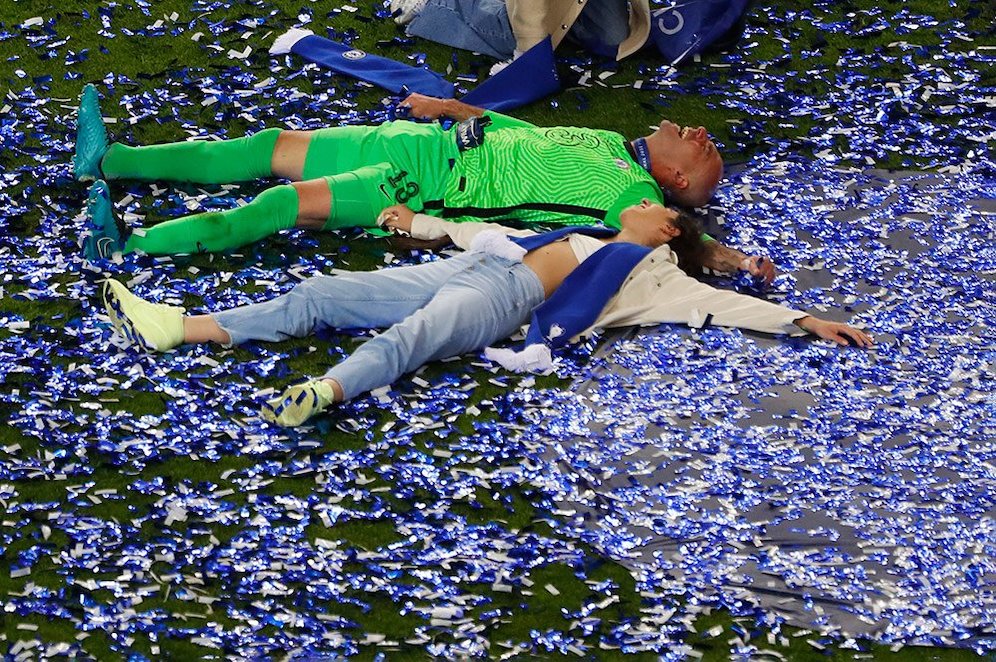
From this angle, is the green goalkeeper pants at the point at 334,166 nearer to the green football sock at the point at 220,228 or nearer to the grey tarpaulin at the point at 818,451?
the green football sock at the point at 220,228

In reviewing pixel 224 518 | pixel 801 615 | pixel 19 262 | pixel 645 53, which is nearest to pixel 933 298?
pixel 801 615

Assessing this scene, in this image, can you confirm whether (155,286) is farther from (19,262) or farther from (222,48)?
(222,48)

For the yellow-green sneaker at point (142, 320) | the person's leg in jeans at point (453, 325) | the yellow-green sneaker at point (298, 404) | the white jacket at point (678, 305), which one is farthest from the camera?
the white jacket at point (678, 305)

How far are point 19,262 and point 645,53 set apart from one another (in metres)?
2.92

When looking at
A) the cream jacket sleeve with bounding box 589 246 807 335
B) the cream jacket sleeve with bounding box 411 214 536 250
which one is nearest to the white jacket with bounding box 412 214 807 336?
the cream jacket sleeve with bounding box 589 246 807 335

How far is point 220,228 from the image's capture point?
4.65 metres

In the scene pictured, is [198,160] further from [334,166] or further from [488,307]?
[488,307]

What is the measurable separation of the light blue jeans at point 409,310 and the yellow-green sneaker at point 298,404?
0.61ft

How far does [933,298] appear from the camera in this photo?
471cm

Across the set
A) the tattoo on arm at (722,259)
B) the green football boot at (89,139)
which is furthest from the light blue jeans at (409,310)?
the green football boot at (89,139)

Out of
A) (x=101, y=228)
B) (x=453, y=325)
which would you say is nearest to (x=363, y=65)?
(x=101, y=228)

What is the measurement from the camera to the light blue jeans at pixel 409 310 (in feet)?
13.8

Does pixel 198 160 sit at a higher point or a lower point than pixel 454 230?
higher

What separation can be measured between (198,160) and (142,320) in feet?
3.35
